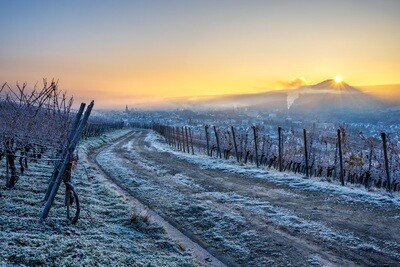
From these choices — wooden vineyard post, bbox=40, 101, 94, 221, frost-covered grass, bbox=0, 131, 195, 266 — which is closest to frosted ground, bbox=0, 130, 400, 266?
frost-covered grass, bbox=0, 131, 195, 266

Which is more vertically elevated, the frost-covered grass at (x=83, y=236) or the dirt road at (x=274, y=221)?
the frost-covered grass at (x=83, y=236)

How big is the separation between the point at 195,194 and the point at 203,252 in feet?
19.5

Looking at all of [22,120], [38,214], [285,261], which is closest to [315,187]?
[285,261]

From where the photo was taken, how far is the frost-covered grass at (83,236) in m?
6.75

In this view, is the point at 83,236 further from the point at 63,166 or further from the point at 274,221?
the point at 274,221

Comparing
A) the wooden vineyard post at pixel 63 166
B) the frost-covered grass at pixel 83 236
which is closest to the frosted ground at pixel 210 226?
the frost-covered grass at pixel 83 236

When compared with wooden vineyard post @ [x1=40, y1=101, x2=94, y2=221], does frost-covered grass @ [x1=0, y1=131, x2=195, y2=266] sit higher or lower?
lower

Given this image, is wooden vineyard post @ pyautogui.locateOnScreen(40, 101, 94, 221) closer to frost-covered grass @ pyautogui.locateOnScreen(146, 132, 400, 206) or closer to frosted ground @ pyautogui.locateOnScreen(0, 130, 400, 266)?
frosted ground @ pyautogui.locateOnScreen(0, 130, 400, 266)

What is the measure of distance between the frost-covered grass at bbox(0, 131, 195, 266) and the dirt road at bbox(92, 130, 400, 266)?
1181 mm

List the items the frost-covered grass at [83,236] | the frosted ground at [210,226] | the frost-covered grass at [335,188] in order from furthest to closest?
the frost-covered grass at [335,188] → the frosted ground at [210,226] → the frost-covered grass at [83,236]

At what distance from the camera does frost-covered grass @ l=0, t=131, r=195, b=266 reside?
675 cm

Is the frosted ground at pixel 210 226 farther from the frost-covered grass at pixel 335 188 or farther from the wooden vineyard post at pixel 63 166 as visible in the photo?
the wooden vineyard post at pixel 63 166

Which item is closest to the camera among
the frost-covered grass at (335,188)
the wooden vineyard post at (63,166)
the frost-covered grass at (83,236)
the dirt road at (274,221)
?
the frost-covered grass at (83,236)

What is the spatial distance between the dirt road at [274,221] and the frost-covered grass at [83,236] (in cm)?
118
